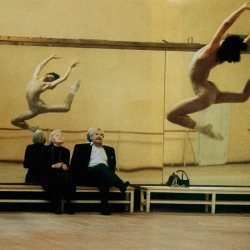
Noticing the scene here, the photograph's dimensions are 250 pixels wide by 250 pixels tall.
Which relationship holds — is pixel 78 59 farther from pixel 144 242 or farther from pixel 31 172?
pixel 144 242

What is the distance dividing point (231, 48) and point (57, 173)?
3.09 m

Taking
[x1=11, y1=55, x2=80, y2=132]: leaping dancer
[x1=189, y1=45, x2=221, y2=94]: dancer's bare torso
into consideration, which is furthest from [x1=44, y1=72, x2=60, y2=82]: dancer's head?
[x1=189, y1=45, x2=221, y2=94]: dancer's bare torso

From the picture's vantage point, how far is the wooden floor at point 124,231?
614 centimetres

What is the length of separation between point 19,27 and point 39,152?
5.98 feet

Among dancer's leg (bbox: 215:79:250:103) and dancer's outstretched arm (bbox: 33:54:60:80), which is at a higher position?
dancer's outstretched arm (bbox: 33:54:60:80)

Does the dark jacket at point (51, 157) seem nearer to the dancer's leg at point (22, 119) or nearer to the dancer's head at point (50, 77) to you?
the dancer's leg at point (22, 119)

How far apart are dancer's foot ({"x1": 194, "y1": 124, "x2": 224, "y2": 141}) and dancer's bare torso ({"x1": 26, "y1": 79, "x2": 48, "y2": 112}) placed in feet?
7.53

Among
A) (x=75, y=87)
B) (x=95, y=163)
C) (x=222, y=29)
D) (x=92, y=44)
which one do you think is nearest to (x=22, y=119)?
(x=75, y=87)

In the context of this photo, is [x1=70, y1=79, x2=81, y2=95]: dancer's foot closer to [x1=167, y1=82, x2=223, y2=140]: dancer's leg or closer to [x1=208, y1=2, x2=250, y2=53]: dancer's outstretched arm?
[x1=167, y1=82, x2=223, y2=140]: dancer's leg

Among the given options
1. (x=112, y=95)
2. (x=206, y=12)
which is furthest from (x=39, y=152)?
(x=206, y=12)

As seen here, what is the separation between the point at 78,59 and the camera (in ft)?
32.0

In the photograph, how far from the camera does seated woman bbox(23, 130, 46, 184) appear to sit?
9359mm

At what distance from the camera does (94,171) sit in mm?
9188

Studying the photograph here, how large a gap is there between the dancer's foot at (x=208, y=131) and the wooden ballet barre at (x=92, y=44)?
3.76 ft
